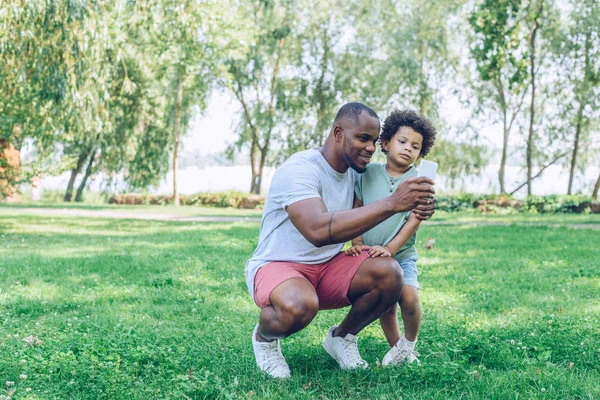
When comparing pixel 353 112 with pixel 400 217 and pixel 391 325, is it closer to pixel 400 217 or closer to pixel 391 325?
pixel 400 217

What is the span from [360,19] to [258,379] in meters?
24.1

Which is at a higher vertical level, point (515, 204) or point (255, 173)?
point (255, 173)

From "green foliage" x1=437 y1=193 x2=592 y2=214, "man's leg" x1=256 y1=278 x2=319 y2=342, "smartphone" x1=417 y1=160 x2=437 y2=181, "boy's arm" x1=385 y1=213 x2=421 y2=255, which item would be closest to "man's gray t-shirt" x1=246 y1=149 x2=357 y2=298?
"man's leg" x1=256 y1=278 x2=319 y2=342

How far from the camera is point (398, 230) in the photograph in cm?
375

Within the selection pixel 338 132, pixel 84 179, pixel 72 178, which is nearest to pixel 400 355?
pixel 338 132

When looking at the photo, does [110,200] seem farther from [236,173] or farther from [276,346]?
[276,346]

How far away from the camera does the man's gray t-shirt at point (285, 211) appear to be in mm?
3500

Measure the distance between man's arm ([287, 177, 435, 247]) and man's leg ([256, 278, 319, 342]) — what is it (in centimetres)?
28

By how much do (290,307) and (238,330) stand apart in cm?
141

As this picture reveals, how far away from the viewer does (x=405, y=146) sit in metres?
3.78

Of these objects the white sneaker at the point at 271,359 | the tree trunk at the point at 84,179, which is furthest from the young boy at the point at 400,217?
the tree trunk at the point at 84,179

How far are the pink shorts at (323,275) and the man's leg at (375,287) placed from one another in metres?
0.05

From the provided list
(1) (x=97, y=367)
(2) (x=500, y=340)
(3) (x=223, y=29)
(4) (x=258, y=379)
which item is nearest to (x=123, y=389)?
(1) (x=97, y=367)

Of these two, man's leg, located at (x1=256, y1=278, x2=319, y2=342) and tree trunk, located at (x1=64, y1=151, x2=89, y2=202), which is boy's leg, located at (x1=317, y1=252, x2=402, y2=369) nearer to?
man's leg, located at (x1=256, y1=278, x2=319, y2=342)
